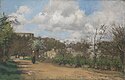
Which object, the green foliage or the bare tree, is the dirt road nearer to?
the green foliage

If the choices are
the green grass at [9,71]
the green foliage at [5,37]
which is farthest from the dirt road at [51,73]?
the green foliage at [5,37]

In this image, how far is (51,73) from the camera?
263 inches

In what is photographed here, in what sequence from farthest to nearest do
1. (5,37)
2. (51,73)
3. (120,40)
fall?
1. (120,40)
2. (51,73)
3. (5,37)

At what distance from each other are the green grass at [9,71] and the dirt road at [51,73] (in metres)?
0.12

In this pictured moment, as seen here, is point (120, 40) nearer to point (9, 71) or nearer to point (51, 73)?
point (51, 73)

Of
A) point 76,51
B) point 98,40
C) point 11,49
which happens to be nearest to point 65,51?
point 76,51

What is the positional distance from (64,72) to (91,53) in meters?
0.73

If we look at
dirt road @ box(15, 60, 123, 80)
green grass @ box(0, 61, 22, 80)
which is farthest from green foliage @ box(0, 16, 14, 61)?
dirt road @ box(15, 60, 123, 80)

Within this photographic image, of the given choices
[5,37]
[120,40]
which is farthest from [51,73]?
[120,40]

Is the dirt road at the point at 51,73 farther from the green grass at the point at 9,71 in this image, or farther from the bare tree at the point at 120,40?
the bare tree at the point at 120,40

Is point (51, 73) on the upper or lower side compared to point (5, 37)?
lower

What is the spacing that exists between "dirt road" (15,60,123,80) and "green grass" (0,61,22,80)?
0.38 feet

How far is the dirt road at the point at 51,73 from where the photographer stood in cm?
666

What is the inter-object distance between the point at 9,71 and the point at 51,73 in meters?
0.82
